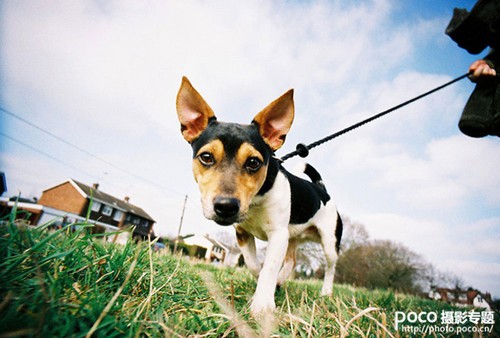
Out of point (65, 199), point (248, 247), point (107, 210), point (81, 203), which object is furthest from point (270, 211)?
point (65, 199)

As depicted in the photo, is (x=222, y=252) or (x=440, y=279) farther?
(x=222, y=252)

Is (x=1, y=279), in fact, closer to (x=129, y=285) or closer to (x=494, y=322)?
(x=129, y=285)

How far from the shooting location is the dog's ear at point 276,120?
3.16m

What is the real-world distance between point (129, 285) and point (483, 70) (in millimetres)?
4987

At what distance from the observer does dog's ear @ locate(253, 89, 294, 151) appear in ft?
10.4

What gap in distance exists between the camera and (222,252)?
6712 centimetres

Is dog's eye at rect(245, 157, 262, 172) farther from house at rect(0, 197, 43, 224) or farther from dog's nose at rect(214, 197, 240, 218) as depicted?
house at rect(0, 197, 43, 224)

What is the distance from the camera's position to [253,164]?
9.08ft

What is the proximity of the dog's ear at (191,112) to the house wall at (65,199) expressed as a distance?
44262 millimetres

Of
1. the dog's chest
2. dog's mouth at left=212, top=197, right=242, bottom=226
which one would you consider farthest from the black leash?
dog's mouth at left=212, top=197, right=242, bottom=226

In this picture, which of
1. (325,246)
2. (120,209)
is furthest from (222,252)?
(325,246)

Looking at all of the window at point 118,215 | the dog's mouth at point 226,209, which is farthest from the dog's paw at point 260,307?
the window at point 118,215

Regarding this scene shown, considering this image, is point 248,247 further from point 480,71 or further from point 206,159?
point 480,71

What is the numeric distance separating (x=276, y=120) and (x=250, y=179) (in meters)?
1.10
